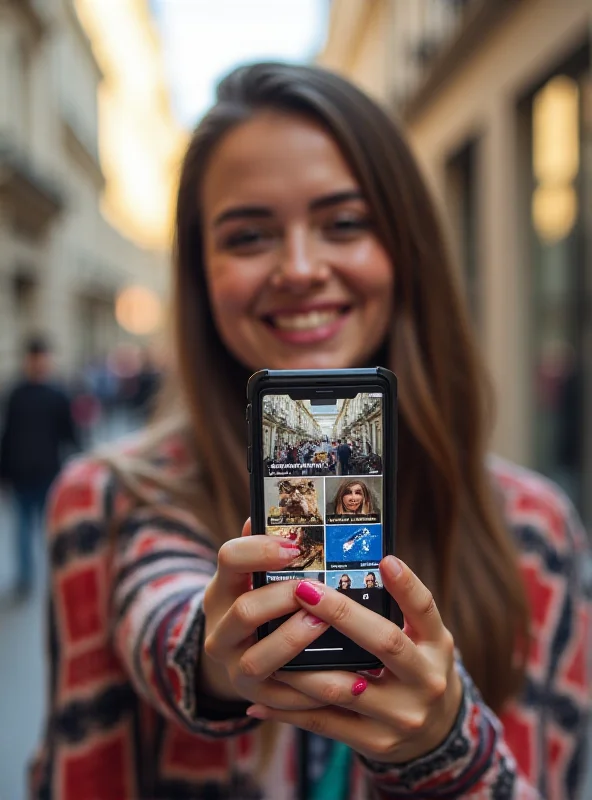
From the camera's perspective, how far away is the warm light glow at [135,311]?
3297 centimetres

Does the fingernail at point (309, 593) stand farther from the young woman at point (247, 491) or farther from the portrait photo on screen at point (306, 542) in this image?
the young woman at point (247, 491)

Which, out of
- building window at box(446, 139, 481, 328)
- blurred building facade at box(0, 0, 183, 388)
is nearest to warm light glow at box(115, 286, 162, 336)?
blurred building facade at box(0, 0, 183, 388)

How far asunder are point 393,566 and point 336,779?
2.43ft

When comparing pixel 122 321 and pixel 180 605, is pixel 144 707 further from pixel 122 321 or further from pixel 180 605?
pixel 122 321

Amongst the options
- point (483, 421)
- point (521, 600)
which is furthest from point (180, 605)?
point (483, 421)

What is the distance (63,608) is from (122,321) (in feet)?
109

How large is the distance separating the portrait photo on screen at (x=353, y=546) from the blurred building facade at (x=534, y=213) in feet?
18.1

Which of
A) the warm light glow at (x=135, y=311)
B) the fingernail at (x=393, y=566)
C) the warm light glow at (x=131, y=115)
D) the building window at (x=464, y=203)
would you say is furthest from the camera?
the warm light glow at (x=135, y=311)

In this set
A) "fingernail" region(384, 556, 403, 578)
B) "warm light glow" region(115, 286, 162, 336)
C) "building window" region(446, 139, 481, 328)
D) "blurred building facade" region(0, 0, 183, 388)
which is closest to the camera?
"fingernail" region(384, 556, 403, 578)

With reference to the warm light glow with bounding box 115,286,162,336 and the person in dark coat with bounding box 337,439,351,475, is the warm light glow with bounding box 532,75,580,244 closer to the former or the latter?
the person in dark coat with bounding box 337,439,351,475

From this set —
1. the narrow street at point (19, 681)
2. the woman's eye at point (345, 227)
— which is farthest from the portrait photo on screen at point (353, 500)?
the narrow street at point (19, 681)

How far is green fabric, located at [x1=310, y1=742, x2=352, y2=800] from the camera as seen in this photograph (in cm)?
136

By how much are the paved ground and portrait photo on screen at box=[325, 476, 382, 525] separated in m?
3.15

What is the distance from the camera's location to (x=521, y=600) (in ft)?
4.81
